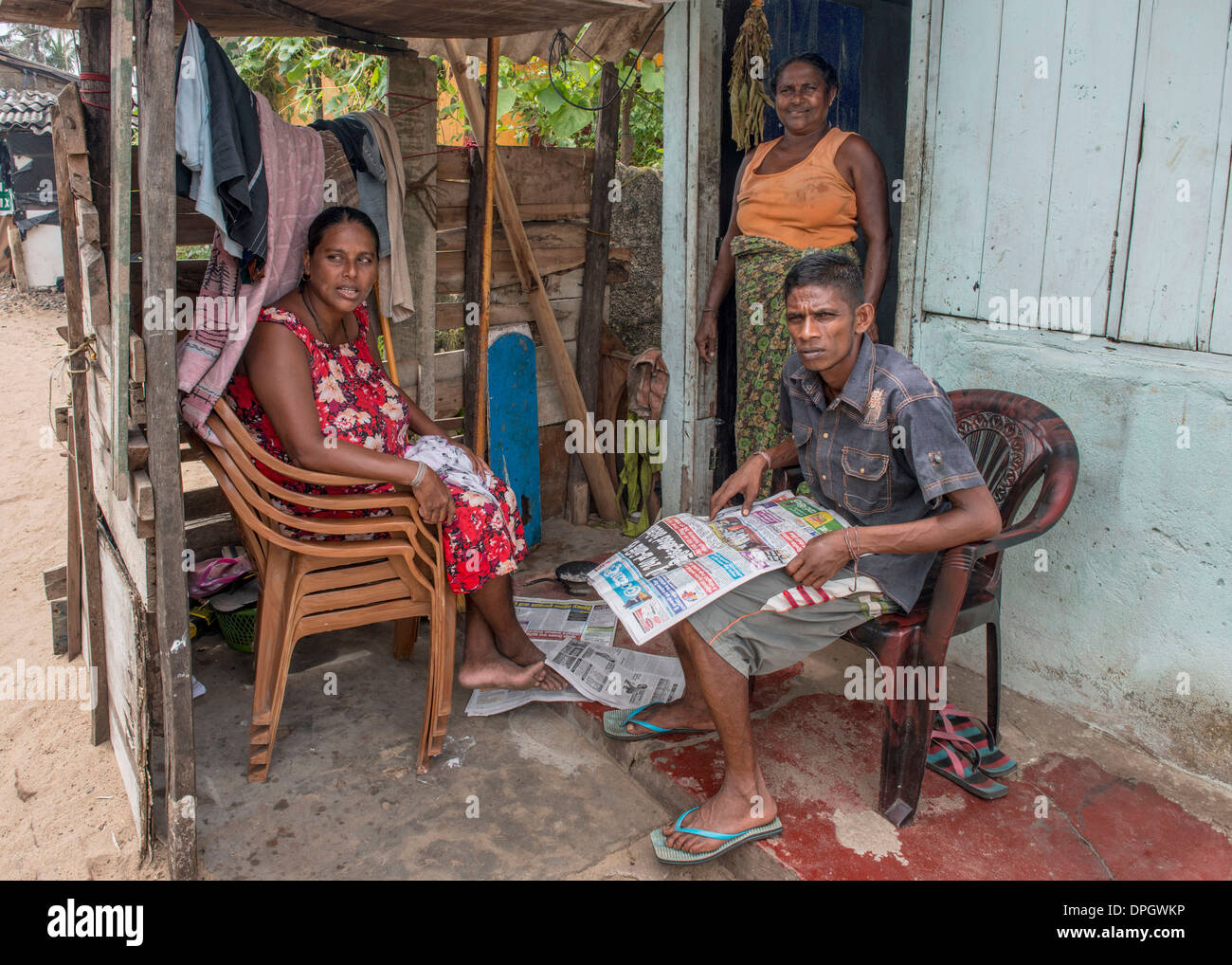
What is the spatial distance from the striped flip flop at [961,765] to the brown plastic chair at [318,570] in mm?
1424

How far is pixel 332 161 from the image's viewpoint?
3.24 m

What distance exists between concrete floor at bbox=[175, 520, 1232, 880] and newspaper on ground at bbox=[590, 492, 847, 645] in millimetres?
634

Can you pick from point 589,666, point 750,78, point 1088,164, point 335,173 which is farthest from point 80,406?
point 1088,164

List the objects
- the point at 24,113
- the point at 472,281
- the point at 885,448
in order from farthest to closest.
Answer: the point at 24,113
the point at 472,281
the point at 885,448

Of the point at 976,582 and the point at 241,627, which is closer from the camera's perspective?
the point at 976,582

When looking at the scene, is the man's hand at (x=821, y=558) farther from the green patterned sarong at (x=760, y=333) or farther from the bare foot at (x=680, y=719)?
the green patterned sarong at (x=760, y=333)

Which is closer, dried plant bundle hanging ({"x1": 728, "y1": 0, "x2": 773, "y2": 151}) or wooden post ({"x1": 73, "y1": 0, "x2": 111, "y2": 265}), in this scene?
wooden post ({"x1": 73, "y1": 0, "x2": 111, "y2": 265})

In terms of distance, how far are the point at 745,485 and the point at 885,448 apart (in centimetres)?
48

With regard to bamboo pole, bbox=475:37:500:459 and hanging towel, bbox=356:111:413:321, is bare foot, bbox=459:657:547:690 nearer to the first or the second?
bamboo pole, bbox=475:37:500:459

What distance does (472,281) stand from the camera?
4160 millimetres

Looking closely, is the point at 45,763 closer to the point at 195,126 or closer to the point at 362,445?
the point at 362,445

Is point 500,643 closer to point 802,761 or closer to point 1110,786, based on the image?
point 802,761

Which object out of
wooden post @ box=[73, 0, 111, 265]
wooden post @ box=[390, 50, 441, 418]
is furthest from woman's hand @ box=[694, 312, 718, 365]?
wooden post @ box=[73, 0, 111, 265]

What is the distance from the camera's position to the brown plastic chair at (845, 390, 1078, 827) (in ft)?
7.51
